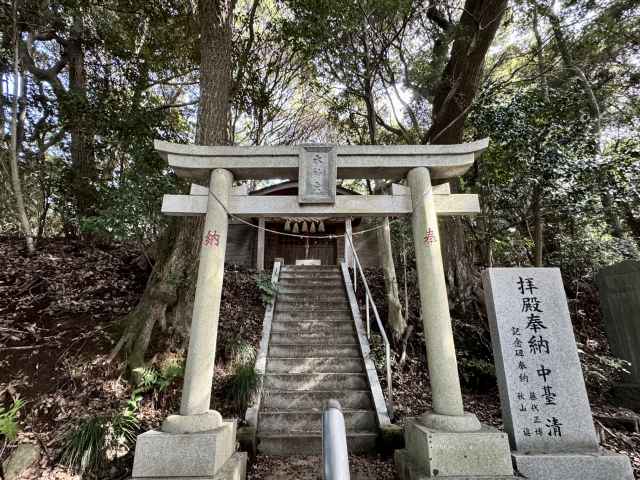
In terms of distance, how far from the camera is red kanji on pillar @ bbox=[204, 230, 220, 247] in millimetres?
4185

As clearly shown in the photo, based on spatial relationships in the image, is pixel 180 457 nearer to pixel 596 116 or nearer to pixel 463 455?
pixel 463 455

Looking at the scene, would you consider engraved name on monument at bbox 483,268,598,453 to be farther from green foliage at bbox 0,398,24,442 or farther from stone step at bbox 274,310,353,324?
green foliage at bbox 0,398,24,442

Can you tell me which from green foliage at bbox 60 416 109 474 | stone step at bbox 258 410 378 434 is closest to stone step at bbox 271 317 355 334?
stone step at bbox 258 410 378 434

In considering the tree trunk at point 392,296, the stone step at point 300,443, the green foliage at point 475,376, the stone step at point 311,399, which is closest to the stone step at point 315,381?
the stone step at point 311,399

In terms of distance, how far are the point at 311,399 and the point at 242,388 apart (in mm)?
1091

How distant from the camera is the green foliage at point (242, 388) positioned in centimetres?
496

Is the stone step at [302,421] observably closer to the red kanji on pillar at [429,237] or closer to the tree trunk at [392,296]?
the tree trunk at [392,296]

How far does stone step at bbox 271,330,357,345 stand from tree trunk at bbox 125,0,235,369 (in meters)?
1.82

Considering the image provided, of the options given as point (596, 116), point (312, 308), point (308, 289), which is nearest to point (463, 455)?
point (312, 308)

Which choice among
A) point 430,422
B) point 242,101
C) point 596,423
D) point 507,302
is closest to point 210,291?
point 430,422

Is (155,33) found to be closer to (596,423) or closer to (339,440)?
(339,440)

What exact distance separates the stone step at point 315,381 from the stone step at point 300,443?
3.10 ft

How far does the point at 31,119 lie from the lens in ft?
30.9

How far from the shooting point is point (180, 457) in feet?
10.7
